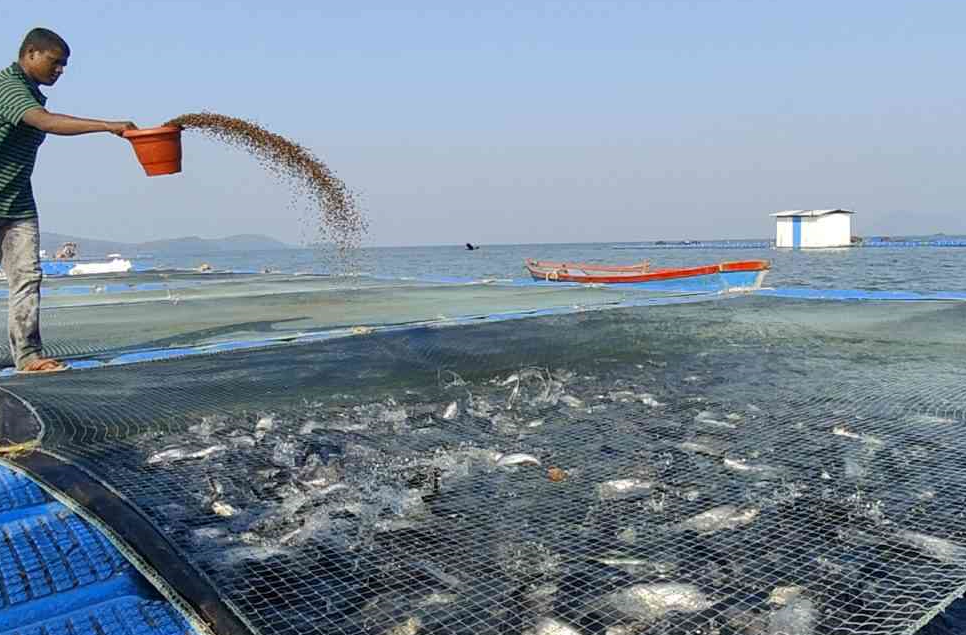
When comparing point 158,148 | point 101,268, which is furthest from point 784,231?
point 158,148

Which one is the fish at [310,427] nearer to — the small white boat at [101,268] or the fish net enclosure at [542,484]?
the fish net enclosure at [542,484]

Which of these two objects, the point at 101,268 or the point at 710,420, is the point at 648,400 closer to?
the point at 710,420

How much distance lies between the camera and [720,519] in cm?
230

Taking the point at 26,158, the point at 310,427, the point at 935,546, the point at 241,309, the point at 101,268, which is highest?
the point at 26,158

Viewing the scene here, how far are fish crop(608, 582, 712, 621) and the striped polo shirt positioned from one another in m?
4.29

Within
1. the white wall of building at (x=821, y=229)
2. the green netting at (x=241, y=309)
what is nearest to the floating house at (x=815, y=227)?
the white wall of building at (x=821, y=229)

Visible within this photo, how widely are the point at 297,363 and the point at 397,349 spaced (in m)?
0.91

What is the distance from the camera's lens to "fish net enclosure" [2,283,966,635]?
5.91 ft

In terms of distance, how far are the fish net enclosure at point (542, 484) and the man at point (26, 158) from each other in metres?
0.54

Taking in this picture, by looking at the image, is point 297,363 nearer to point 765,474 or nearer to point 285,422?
point 285,422

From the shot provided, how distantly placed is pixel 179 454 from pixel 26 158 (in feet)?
8.86

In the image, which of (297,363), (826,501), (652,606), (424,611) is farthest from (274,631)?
(297,363)

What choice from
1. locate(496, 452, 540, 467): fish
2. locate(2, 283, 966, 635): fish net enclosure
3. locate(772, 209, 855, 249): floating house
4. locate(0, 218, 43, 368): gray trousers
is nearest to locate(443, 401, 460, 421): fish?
locate(2, 283, 966, 635): fish net enclosure

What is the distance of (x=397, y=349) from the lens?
18.9 ft
